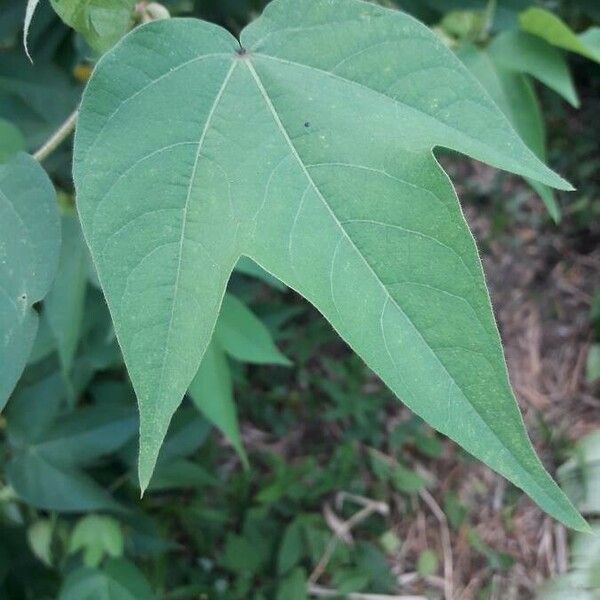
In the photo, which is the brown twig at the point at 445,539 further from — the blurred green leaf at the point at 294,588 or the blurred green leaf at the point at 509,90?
the blurred green leaf at the point at 509,90

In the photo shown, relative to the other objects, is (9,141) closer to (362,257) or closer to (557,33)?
(362,257)

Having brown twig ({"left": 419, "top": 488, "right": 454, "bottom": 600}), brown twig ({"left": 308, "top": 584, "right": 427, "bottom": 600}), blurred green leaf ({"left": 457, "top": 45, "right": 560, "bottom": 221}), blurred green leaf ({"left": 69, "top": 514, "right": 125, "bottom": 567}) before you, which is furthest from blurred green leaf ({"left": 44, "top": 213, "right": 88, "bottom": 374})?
brown twig ({"left": 419, "top": 488, "right": 454, "bottom": 600})

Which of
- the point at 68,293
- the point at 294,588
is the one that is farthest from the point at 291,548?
the point at 68,293

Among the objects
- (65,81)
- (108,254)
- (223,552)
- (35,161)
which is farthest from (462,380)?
(223,552)

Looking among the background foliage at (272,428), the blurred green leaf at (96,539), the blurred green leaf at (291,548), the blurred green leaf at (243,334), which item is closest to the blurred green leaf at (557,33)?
the background foliage at (272,428)

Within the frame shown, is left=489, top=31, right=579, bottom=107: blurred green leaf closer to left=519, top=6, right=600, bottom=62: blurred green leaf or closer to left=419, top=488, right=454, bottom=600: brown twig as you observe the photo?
left=519, top=6, right=600, bottom=62: blurred green leaf

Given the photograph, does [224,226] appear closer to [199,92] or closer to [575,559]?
[199,92]

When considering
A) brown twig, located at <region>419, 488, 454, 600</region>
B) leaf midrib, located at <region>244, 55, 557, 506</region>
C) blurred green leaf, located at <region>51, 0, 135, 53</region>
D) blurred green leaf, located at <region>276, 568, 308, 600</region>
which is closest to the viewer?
leaf midrib, located at <region>244, 55, 557, 506</region>
